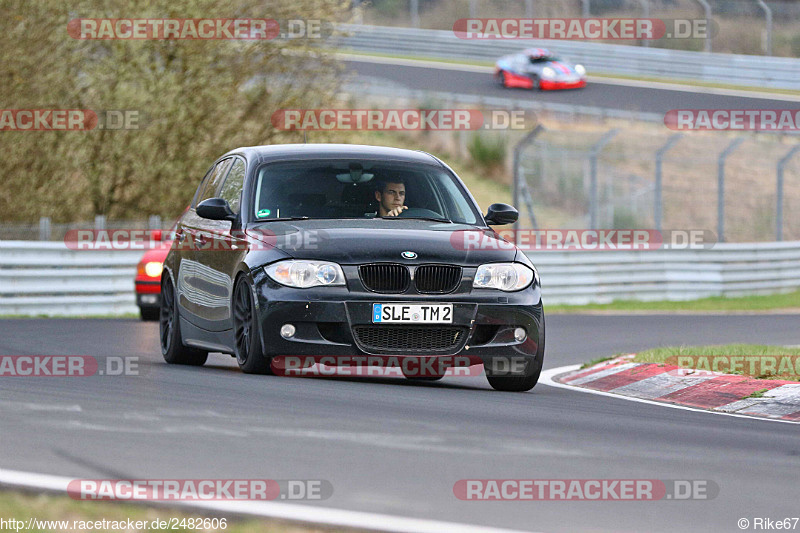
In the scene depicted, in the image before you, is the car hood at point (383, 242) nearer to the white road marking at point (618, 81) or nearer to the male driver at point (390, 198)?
the male driver at point (390, 198)

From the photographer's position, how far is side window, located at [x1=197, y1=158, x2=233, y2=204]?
1176 centimetres

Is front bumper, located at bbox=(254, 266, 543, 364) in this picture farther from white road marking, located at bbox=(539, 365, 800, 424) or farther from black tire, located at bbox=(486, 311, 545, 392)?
white road marking, located at bbox=(539, 365, 800, 424)

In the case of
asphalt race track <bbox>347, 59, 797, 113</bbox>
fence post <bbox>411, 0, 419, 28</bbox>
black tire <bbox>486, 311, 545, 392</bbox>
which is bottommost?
black tire <bbox>486, 311, 545, 392</bbox>

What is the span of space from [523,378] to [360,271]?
1.45 meters

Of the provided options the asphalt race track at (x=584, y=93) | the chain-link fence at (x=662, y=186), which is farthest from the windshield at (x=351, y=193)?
the asphalt race track at (x=584, y=93)

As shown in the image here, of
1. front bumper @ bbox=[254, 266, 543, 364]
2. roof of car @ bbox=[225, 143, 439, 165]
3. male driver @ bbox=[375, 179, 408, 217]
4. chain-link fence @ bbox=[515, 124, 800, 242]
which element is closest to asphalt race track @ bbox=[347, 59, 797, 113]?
chain-link fence @ bbox=[515, 124, 800, 242]

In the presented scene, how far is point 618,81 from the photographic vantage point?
49.7m

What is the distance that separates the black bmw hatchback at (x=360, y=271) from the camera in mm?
9656

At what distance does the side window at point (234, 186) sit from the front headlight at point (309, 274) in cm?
125

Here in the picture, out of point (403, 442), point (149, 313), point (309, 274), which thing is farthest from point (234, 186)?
point (149, 313)

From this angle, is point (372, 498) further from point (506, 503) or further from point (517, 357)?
point (517, 357)

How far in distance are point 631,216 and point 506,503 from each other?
28.3m

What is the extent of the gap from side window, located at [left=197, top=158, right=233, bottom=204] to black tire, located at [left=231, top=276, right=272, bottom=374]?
5.61ft

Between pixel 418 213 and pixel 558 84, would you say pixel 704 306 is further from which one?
pixel 558 84
